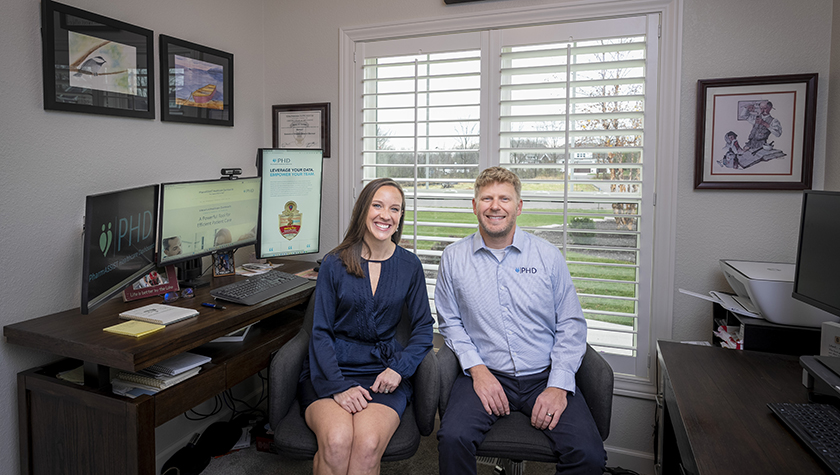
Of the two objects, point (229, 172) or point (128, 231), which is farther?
point (229, 172)

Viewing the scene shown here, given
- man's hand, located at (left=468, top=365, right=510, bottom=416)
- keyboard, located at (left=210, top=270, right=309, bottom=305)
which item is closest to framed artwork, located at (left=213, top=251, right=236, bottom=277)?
keyboard, located at (left=210, top=270, right=309, bottom=305)

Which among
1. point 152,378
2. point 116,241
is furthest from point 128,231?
point 152,378

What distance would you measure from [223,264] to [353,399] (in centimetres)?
111

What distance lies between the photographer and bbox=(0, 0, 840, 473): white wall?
1806 millimetres

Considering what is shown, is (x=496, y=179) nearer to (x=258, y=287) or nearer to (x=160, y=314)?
(x=258, y=287)

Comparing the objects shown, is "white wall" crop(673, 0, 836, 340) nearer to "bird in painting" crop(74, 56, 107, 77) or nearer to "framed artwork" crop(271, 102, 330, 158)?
"framed artwork" crop(271, 102, 330, 158)

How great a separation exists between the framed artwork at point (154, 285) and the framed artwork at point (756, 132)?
235cm

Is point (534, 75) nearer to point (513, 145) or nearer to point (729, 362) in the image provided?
point (513, 145)

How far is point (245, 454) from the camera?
2.56 metres

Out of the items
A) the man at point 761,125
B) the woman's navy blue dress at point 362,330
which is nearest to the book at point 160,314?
the woman's navy blue dress at point 362,330

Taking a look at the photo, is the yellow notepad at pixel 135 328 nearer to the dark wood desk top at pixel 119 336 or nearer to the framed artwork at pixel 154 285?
the dark wood desk top at pixel 119 336

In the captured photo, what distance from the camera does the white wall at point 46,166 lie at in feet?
5.81

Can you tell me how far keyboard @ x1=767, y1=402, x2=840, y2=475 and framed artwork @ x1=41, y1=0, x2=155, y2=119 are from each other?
2568mm

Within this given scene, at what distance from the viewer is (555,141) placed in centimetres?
249
